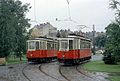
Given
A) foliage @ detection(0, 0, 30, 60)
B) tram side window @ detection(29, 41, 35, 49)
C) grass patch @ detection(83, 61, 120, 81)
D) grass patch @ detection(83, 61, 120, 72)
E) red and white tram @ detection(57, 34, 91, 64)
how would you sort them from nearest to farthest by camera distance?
grass patch @ detection(83, 61, 120, 81)
grass patch @ detection(83, 61, 120, 72)
red and white tram @ detection(57, 34, 91, 64)
tram side window @ detection(29, 41, 35, 49)
foliage @ detection(0, 0, 30, 60)

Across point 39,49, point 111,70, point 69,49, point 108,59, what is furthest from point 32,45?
point 111,70

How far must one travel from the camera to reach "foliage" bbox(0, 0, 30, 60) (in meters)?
50.6

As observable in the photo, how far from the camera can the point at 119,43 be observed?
31.0 metres

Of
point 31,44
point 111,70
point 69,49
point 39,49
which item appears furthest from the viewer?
point 39,49

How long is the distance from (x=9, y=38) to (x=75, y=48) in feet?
57.3

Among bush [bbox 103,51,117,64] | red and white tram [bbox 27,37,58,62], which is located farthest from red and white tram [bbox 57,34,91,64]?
red and white tram [bbox 27,37,58,62]

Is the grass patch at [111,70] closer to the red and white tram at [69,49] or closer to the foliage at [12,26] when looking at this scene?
the red and white tram at [69,49]

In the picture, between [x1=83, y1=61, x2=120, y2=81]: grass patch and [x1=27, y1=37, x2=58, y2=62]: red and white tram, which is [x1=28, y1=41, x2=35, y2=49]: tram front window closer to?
[x1=27, y1=37, x2=58, y2=62]: red and white tram

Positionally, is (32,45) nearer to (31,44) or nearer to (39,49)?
(31,44)

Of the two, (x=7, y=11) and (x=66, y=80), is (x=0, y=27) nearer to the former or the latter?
(x=7, y=11)

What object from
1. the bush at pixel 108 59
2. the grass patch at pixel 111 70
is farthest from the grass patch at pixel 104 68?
the bush at pixel 108 59

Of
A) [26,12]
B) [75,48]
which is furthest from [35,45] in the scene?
[26,12]

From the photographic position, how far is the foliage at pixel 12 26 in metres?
50.6

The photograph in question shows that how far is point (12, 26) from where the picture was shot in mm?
52125
